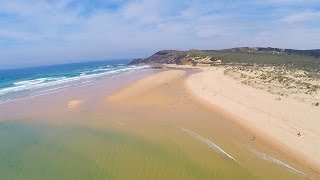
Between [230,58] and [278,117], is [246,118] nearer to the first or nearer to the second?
[278,117]

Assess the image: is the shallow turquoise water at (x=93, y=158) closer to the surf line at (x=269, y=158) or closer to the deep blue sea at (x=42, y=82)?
the surf line at (x=269, y=158)

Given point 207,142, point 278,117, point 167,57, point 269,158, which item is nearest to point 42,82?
point 278,117

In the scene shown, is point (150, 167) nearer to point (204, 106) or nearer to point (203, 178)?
point (203, 178)

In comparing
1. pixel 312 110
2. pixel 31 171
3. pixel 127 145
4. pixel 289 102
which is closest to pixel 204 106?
pixel 289 102

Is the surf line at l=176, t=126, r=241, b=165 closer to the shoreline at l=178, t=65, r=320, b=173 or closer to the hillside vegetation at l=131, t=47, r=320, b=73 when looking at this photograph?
the shoreline at l=178, t=65, r=320, b=173

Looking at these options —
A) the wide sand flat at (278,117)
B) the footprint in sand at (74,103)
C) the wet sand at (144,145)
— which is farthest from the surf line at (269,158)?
the footprint in sand at (74,103)
